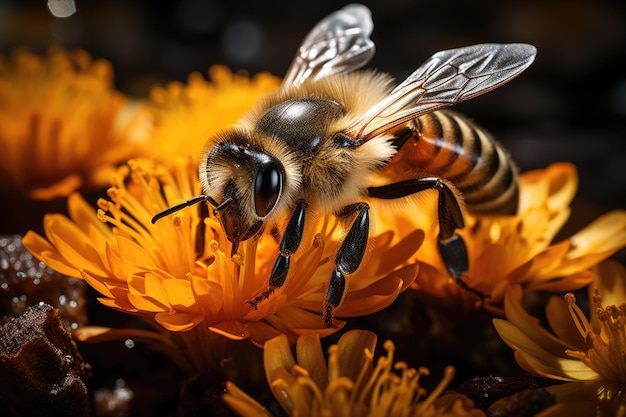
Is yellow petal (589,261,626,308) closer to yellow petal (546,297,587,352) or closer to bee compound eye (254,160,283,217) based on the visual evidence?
yellow petal (546,297,587,352)

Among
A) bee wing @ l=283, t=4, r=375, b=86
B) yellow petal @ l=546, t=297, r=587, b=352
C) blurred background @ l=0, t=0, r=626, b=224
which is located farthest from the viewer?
blurred background @ l=0, t=0, r=626, b=224

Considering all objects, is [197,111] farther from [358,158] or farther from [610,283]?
[610,283]

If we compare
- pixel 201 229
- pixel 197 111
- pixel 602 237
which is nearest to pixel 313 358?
pixel 201 229

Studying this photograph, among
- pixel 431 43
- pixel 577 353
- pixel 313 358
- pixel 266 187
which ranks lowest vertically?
pixel 431 43

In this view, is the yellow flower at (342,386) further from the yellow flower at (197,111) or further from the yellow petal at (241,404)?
the yellow flower at (197,111)

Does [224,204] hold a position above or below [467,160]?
above

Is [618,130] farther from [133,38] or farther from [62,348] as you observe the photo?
[62,348]

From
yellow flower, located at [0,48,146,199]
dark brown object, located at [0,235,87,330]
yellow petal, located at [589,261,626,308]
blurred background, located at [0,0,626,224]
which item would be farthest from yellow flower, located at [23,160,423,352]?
blurred background, located at [0,0,626,224]
